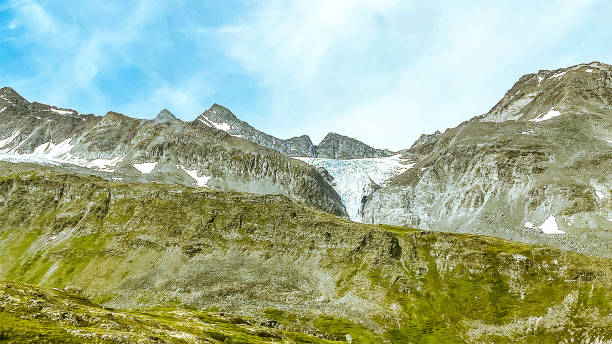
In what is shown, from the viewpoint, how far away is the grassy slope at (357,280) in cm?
14375

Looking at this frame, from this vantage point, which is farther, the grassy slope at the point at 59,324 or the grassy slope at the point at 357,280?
the grassy slope at the point at 357,280

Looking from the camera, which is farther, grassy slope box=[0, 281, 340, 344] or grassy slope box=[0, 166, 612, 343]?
grassy slope box=[0, 166, 612, 343]

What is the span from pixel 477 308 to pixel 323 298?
1980 inches

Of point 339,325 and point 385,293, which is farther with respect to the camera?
point 385,293

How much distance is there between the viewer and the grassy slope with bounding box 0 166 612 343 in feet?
472

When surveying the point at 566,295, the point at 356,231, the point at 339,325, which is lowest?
the point at 339,325

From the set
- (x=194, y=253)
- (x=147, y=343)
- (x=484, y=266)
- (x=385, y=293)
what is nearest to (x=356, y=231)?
(x=385, y=293)

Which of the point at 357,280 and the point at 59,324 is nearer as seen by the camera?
the point at 59,324

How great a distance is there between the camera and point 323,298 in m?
164

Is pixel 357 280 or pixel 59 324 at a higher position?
pixel 59 324

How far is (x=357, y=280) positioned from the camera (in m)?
173

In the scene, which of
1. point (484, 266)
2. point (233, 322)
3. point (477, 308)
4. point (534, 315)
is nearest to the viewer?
point (233, 322)

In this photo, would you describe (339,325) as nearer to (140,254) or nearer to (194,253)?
(194,253)

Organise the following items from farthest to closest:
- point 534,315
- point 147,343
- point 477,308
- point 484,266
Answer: point 484,266 → point 477,308 → point 534,315 → point 147,343
